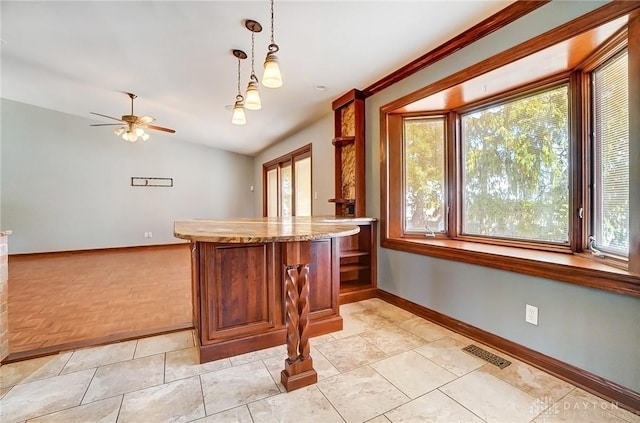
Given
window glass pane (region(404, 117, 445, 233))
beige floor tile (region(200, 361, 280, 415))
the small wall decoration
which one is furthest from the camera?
the small wall decoration

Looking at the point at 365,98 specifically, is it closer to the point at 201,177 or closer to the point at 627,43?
the point at 627,43

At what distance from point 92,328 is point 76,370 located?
80 cm

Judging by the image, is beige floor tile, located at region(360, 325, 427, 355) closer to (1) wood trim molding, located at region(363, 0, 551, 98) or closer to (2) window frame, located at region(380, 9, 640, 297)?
(2) window frame, located at region(380, 9, 640, 297)

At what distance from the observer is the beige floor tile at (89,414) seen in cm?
139

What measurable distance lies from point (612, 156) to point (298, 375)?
7.46 feet

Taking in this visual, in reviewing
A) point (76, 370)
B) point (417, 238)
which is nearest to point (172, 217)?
point (76, 370)

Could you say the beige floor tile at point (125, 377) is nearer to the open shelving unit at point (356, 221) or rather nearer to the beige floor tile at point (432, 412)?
the beige floor tile at point (432, 412)

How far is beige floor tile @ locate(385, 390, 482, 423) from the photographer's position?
1.39 meters

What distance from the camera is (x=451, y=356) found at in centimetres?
197

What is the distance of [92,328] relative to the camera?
2.50 metres

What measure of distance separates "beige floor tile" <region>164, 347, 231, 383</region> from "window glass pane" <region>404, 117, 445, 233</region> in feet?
7.13

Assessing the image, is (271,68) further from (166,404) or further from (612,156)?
(612,156)

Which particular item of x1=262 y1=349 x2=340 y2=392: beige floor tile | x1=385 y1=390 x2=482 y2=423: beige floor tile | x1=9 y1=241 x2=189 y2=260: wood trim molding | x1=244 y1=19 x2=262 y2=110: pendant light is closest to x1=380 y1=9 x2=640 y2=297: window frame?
x1=385 y1=390 x2=482 y2=423: beige floor tile

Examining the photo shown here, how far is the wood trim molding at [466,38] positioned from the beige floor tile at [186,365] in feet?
9.44
